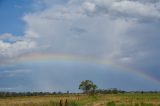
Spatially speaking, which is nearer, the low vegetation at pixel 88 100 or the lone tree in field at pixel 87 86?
the low vegetation at pixel 88 100

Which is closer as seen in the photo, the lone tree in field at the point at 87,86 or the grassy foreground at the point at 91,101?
the grassy foreground at the point at 91,101

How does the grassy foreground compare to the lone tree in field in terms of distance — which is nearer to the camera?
the grassy foreground

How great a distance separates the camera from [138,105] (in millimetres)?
42875

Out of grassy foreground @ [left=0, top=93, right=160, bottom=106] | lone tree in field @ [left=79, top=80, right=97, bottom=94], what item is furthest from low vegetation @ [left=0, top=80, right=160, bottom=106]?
lone tree in field @ [left=79, top=80, right=97, bottom=94]

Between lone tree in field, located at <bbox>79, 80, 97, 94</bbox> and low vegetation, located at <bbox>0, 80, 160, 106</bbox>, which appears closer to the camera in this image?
low vegetation, located at <bbox>0, 80, 160, 106</bbox>

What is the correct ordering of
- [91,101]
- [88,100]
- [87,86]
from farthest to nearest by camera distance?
[87,86], [88,100], [91,101]

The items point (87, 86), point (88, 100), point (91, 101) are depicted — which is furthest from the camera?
point (87, 86)

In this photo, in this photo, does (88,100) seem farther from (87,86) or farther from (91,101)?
(87,86)

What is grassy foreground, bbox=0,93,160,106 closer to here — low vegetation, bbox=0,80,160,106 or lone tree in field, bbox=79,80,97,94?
low vegetation, bbox=0,80,160,106

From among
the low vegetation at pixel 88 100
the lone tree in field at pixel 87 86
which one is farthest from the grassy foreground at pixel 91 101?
the lone tree in field at pixel 87 86

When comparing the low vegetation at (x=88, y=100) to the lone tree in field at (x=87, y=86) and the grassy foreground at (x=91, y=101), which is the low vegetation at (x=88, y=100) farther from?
the lone tree in field at (x=87, y=86)

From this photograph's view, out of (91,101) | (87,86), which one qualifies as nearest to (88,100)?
(91,101)

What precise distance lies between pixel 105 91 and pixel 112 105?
103m

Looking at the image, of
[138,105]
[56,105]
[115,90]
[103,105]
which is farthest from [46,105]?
[115,90]
